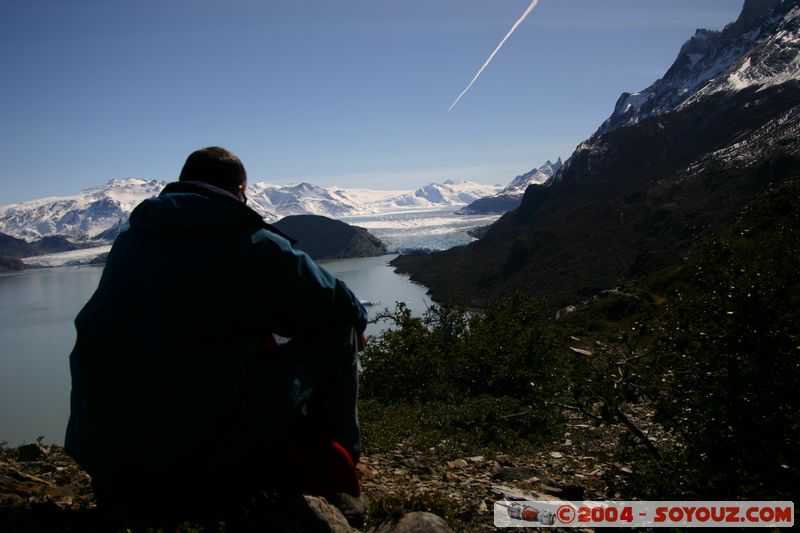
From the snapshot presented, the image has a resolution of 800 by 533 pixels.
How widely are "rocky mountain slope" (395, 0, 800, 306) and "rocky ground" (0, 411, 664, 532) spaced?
41745 mm

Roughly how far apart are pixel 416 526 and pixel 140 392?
72.5 inches

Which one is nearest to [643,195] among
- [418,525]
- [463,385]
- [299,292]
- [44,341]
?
[44,341]

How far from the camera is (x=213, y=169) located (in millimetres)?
3400

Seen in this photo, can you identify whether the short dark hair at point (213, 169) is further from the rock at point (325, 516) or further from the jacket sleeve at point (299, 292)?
the rock at point (325, 516)

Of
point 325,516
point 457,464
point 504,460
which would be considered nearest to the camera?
point 325,516

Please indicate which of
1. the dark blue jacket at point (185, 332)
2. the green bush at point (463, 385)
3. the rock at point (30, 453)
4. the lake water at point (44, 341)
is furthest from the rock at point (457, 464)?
the lake water at point (44, 341)

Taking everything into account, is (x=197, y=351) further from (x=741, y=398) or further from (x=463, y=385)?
(x=463, y=385)

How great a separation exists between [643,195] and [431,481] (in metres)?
118

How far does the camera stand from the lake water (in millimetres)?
35312

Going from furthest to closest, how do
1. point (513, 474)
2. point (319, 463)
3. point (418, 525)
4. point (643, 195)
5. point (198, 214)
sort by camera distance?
point (643, 195), point (513, 474), point (418, 525), point (319, 463), point (198, 214)

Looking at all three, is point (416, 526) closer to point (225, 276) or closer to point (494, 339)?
point (225, 276)

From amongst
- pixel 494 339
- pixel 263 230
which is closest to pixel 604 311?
pixel 494 339

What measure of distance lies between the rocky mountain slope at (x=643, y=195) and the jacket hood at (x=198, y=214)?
4564 cm

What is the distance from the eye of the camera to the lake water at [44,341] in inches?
Answer: 1390
